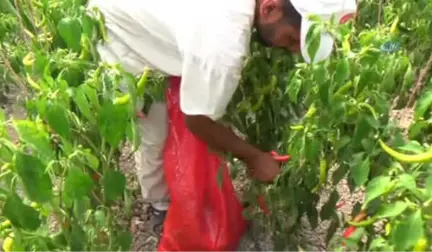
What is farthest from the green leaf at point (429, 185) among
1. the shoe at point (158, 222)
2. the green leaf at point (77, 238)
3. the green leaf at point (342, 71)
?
the shoe at point (158, 222)

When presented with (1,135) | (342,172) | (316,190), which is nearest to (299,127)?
(342,172)

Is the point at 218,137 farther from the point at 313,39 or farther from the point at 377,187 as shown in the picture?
the point at 377,187

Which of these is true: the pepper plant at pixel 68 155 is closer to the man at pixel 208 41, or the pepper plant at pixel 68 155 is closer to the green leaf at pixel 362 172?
the man at pixel 208 41

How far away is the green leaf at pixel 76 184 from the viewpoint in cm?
110

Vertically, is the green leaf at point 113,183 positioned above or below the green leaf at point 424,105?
below

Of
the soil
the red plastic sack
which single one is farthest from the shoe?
the red plastic sack

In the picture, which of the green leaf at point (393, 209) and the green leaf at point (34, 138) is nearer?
the green leaf at point (393, 209)

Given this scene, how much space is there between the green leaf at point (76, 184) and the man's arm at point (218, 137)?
1.28 ft

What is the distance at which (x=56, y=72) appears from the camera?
1463 mm

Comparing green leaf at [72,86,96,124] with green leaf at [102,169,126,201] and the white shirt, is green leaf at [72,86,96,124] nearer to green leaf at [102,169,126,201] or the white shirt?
green leaf at [102,169,126,201]

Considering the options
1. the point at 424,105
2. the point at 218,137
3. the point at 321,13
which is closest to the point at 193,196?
the point at 218,137

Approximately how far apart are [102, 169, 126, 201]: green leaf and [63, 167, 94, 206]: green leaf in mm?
107

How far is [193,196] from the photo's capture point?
5.75 ft

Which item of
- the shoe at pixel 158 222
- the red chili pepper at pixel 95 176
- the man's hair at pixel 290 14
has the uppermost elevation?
the man's hair at pixel 290 14
